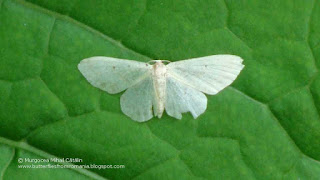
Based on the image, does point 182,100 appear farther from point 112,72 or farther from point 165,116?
point 112,72

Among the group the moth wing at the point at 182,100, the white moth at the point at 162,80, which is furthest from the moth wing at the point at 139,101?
the moth wing at the point at 182,100

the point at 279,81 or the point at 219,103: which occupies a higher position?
the point at 279,81

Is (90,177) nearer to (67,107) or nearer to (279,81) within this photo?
(67,107)

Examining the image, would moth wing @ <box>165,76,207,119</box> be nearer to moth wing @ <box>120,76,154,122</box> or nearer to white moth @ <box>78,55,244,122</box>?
white moth @ <box>78,55,244,122</box>

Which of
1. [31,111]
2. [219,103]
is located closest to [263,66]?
[219,103]

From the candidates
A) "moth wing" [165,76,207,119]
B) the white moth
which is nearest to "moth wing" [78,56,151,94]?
the white moth

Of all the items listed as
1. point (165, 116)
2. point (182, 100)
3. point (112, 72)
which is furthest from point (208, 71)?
point (112, 72)
